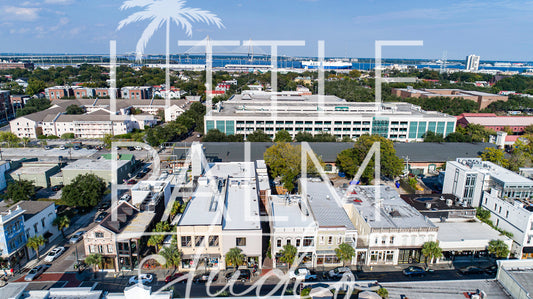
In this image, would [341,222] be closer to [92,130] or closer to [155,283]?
[155,283]

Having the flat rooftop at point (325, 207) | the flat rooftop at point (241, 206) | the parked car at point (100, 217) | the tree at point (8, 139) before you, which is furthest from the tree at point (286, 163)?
the tree at point (8, 139)

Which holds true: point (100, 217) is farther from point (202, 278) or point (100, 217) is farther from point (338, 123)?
point (338, 123)

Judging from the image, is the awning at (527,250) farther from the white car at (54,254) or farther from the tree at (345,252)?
the white car at (54,254)

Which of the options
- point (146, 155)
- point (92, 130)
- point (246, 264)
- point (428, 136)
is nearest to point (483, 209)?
point (246, 264)

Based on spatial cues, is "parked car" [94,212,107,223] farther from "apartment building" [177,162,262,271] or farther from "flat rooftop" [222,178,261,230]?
"flat rooftop" [222,178,261,230]

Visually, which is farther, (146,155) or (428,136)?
(428,136)

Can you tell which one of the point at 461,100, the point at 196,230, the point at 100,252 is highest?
the point at 461,100

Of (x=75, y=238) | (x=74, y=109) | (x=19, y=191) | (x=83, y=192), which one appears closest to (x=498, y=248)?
(x=75, y=238)

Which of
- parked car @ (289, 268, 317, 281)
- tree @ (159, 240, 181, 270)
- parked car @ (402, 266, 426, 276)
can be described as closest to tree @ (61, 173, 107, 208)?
tree @ (159, 240, 181, 270)
